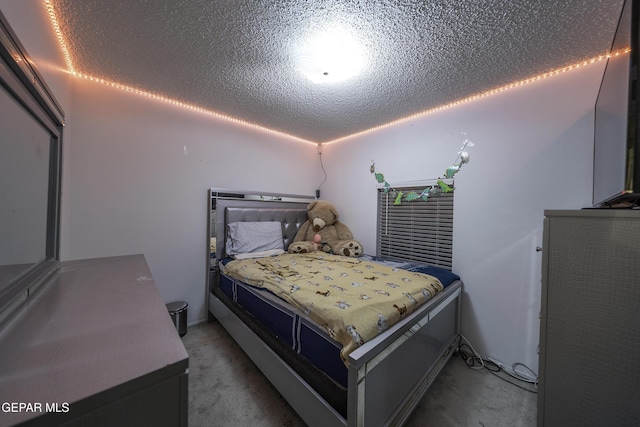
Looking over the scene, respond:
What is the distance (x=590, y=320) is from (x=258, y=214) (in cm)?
271

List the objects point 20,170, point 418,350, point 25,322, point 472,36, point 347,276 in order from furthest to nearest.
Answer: point 347,276
point 418,350
point 472,36
point 20,170
point 25,322

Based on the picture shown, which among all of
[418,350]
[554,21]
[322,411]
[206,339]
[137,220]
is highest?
[554,21]

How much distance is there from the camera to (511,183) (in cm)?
185

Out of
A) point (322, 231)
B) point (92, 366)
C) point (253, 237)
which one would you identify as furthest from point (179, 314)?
point (92, 366)

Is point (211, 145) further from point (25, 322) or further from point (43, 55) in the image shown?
point (25, 322)

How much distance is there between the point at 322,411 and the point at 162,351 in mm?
999

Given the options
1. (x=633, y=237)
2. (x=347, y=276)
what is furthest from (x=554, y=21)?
(x=347, y=276)

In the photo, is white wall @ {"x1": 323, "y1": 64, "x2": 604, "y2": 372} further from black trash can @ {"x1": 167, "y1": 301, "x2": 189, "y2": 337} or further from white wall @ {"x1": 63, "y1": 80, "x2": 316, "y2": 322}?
black trash can @ {"x1": 167, "y1": 301, "x2": 189, "y2": 337}

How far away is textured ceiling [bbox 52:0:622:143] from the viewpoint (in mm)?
1161

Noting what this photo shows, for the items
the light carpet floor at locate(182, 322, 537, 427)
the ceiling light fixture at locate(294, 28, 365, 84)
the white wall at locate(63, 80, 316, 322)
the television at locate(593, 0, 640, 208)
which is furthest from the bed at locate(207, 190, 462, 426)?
the ceiling light fixture at locate(294, 28, 365, 84)

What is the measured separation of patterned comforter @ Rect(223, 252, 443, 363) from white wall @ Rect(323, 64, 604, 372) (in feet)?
2.00

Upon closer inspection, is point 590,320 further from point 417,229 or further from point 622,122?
point 417,229

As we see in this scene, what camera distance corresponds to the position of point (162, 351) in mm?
508

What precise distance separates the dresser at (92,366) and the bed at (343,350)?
740 mm
